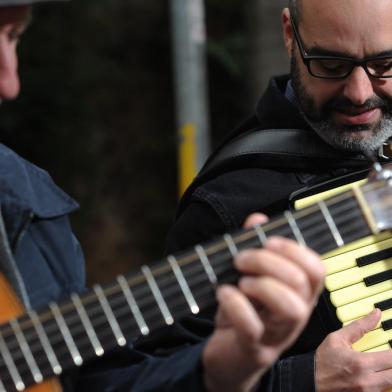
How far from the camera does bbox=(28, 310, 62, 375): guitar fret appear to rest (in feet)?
6.11

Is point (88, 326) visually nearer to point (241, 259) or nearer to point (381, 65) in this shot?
point (241, 259)

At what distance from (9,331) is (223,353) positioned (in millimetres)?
445

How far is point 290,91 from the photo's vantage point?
115 inches

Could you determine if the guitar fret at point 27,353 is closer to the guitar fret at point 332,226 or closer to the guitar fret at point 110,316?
the guitar fret at point 110,316

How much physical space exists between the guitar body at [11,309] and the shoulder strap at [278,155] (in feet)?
2.89

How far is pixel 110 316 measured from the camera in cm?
186

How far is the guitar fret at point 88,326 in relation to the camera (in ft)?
6.10

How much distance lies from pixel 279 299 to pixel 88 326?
0.42 m

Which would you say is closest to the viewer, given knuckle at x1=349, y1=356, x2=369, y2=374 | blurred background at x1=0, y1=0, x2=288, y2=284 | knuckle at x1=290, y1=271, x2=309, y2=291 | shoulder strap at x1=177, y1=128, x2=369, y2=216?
knuckle at x1=290, y1=271, x2=309, y2=291

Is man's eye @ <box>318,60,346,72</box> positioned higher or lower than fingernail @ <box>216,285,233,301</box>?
higher

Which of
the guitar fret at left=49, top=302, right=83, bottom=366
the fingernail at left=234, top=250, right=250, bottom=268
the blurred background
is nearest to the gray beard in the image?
the fingernail at left=234, top=250, right=250, bottom=268

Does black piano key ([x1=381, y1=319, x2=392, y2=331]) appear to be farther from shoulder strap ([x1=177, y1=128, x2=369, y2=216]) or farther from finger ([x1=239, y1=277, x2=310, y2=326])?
finger ([x1=239, y1=277, x2=310, y2=326])

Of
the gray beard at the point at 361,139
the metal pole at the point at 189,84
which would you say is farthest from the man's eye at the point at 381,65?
the metal pole at the point at 189,84

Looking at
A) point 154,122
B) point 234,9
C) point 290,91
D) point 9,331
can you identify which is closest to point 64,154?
point 154,122
